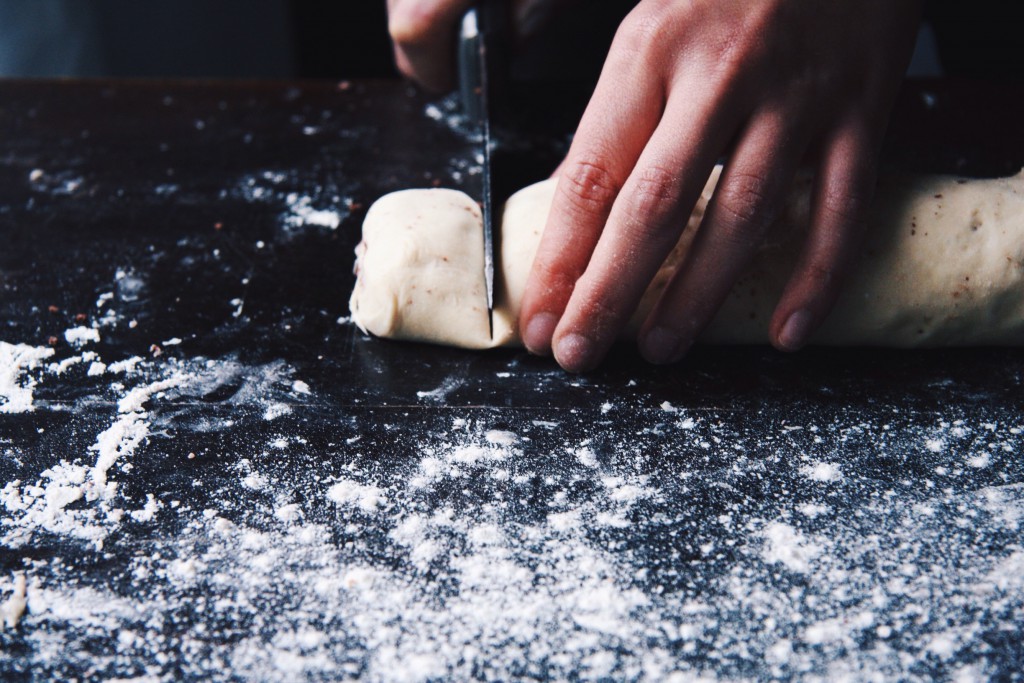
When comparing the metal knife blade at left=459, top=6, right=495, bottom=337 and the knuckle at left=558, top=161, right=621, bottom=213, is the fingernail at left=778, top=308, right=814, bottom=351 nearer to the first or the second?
the knuckle at left=558, top=161, right=621, bottom=213

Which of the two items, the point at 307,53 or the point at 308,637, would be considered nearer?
the point at 308,637

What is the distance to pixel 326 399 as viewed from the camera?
129 centimetres

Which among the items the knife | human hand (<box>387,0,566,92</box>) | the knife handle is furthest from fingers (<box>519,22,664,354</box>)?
human hand (<box>387,0,566,92</box>)

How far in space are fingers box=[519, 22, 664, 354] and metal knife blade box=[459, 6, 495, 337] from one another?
118 mm

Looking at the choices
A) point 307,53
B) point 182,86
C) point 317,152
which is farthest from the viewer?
point 307,53

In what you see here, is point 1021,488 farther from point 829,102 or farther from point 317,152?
point 317,152

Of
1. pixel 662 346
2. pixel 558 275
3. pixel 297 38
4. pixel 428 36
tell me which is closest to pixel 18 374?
pixel 558 275

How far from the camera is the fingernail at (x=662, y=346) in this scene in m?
1.28

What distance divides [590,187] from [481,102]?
68cm

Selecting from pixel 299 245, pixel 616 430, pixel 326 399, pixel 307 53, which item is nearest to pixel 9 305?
pixel 299 245

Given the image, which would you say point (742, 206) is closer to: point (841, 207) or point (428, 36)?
point (841, 207)

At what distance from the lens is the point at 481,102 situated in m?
1.80

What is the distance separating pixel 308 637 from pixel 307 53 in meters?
2.84

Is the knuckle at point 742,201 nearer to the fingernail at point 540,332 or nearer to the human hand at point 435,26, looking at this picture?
the fingernail at point 540,332
